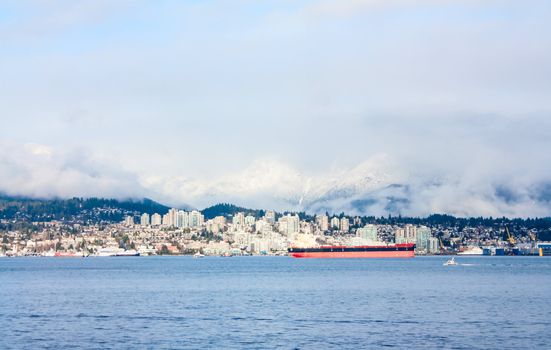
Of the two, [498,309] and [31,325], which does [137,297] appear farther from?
[498,309]

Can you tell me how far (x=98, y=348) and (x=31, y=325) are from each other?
15084 millimetres

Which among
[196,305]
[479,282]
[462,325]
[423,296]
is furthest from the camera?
[479,282]

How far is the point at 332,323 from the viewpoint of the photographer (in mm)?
69625

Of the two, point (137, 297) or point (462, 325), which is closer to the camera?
point (462, 325)

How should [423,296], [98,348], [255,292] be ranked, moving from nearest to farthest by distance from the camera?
[98,348], [423,296], [255,292]

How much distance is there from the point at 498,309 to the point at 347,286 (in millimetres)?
40538

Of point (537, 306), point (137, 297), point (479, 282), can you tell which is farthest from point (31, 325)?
point (479, 282)

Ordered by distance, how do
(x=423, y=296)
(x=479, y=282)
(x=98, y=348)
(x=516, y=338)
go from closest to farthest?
(x=98, y=348) < (x=516, y=338) < (x=423, y=296) < (x=479, y=282)

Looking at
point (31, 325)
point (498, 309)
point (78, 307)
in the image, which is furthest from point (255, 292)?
point (31, 325)

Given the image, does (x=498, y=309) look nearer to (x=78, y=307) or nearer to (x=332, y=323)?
(x=332, y=323)

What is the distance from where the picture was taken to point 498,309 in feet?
267

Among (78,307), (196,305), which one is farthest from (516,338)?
(78,307)

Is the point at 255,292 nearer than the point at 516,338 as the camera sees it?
No

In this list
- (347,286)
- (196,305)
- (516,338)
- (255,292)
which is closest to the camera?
(516,338)
